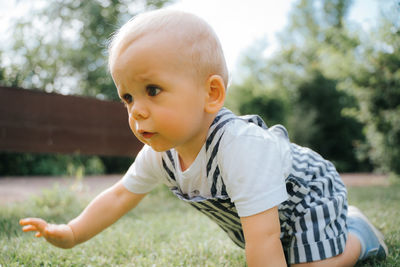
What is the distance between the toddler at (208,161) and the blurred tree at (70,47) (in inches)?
430

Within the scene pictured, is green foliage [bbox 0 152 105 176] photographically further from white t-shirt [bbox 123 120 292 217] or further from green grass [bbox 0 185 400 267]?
white t-shirt [bbox 123 120 292 217]

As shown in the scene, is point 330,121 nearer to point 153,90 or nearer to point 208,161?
point 208,161

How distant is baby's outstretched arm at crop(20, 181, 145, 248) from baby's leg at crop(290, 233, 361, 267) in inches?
34.2

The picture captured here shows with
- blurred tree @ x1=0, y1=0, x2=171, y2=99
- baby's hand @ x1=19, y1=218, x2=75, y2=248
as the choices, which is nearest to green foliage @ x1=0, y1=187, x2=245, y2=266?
baby's hand @ x1=19, y1=218, x2=75, y2=248

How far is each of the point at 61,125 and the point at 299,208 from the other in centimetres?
616

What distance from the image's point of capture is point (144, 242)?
85.7 inches

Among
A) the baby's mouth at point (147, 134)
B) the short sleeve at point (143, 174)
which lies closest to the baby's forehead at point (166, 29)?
the baby's mouth at point (147, 134)

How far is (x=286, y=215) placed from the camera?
157 centimetres

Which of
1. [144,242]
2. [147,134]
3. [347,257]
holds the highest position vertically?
[147,134]

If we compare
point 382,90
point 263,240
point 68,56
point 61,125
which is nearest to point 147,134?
point 263,240

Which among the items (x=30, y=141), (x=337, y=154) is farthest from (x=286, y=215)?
(x=337, y=154)

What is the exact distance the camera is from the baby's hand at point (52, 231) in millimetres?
1482

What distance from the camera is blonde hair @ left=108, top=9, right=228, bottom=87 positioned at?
1252mm

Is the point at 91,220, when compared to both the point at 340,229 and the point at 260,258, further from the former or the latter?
the point at 340,229
